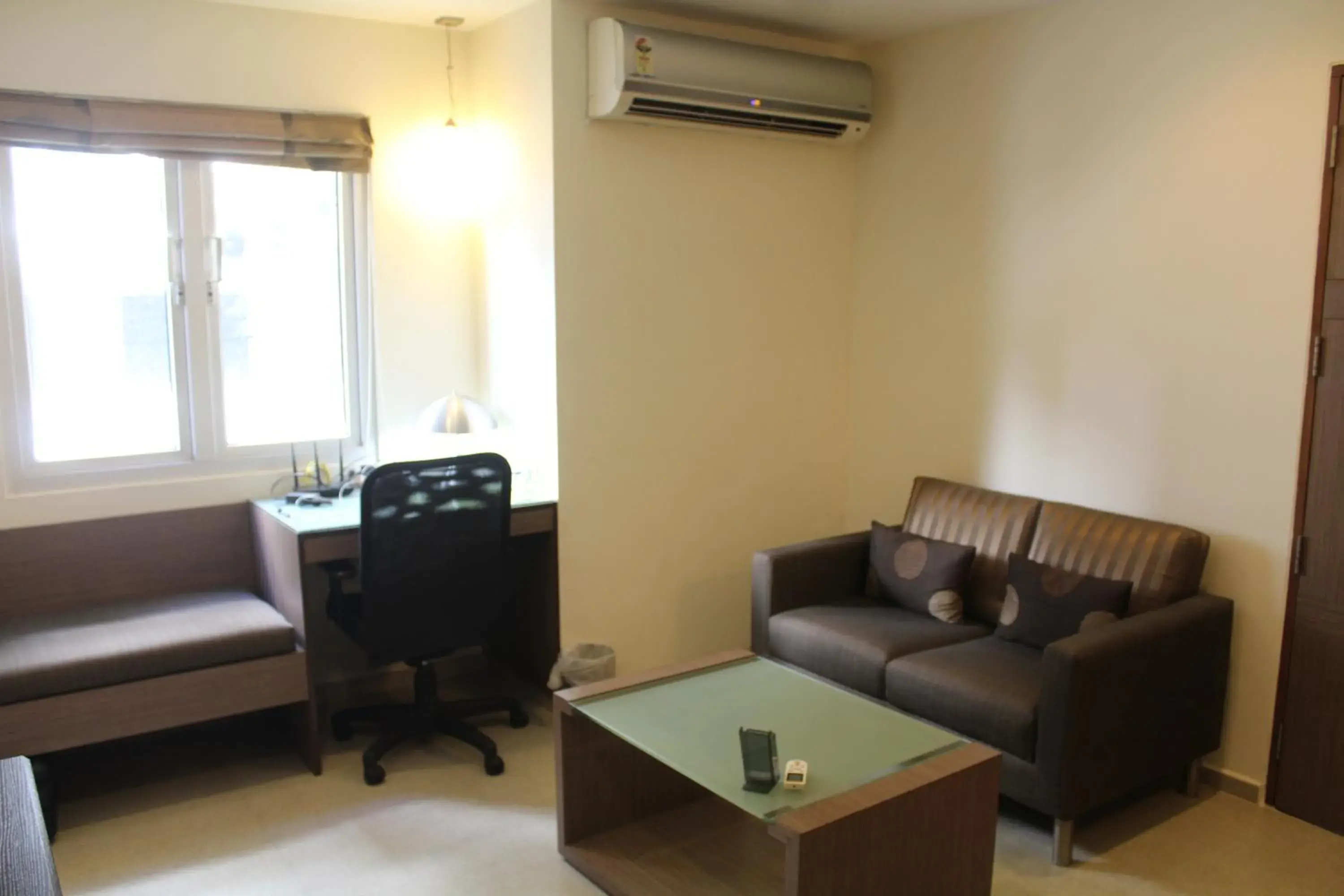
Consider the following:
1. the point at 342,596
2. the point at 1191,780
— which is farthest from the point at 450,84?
the point at 1191,780

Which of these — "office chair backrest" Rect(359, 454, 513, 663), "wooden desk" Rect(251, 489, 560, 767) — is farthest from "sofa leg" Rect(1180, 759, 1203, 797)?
"office chair backrest" Rect(359, 454, 513, 663)

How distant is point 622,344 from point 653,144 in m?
0.70

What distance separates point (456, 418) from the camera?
12.8ft

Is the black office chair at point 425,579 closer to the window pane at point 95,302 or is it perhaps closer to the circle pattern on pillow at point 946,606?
the window pane at point 95,302

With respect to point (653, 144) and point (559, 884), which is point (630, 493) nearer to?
point (653, 144)

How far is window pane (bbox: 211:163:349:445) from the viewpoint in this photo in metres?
3.83

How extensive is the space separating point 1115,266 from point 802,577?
1440 millimetres

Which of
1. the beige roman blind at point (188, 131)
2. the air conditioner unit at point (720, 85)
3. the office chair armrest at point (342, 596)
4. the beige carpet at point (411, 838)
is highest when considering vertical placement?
the air conditioner unit at point (720, 85)

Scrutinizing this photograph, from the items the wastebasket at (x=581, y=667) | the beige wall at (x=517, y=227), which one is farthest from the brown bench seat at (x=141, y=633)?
the beige wall at (x=517, y=227)

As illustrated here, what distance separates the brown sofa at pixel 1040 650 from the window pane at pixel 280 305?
175 cm

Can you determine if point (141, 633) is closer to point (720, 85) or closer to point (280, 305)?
point (280, 305)

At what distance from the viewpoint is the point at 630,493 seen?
397cm

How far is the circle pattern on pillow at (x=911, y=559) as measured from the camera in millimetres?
3684

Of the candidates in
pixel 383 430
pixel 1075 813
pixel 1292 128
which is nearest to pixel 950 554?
pixel 1075 813
